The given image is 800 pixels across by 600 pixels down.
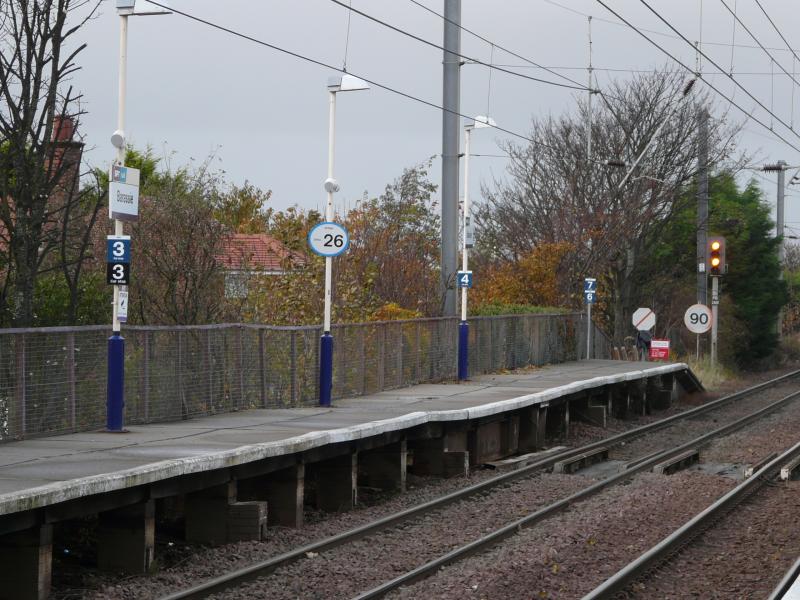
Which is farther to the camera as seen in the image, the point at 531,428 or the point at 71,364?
the point at 531,428

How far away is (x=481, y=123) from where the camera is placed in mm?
25375

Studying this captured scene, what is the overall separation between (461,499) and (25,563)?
7206 mm

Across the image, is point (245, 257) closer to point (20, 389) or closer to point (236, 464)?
point (20, 389)

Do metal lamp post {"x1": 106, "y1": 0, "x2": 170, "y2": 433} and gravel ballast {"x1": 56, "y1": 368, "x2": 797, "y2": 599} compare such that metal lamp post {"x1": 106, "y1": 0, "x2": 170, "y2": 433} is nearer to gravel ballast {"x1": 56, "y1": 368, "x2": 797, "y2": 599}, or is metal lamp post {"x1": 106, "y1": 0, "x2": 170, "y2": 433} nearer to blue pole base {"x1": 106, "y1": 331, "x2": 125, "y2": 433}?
blue pole base {"x1": 106, "y1": 331, "x2": 125, "y2": 433}

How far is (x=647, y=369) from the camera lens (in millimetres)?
31094

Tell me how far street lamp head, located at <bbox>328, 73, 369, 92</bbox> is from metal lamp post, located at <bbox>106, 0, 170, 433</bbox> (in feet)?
14.8

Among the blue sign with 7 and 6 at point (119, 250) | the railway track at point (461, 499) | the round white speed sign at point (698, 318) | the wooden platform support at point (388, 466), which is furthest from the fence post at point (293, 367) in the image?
the round white speed sign at point (698, 318)

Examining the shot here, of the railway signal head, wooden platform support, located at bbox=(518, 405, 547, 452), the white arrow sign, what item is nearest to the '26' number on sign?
wooden platform support, located at bbox=(518, 405, 547, 452)

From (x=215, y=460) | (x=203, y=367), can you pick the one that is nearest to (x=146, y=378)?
(x=203, y=367)

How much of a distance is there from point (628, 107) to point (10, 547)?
41.7 m

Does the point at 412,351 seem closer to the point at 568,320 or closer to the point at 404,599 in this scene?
the point at 568,320

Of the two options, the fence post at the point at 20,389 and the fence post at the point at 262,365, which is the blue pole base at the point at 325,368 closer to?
the fence post at the point at 262,365

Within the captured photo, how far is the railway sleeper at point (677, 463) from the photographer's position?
19.3 m

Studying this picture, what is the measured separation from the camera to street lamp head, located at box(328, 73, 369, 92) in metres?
19.1
